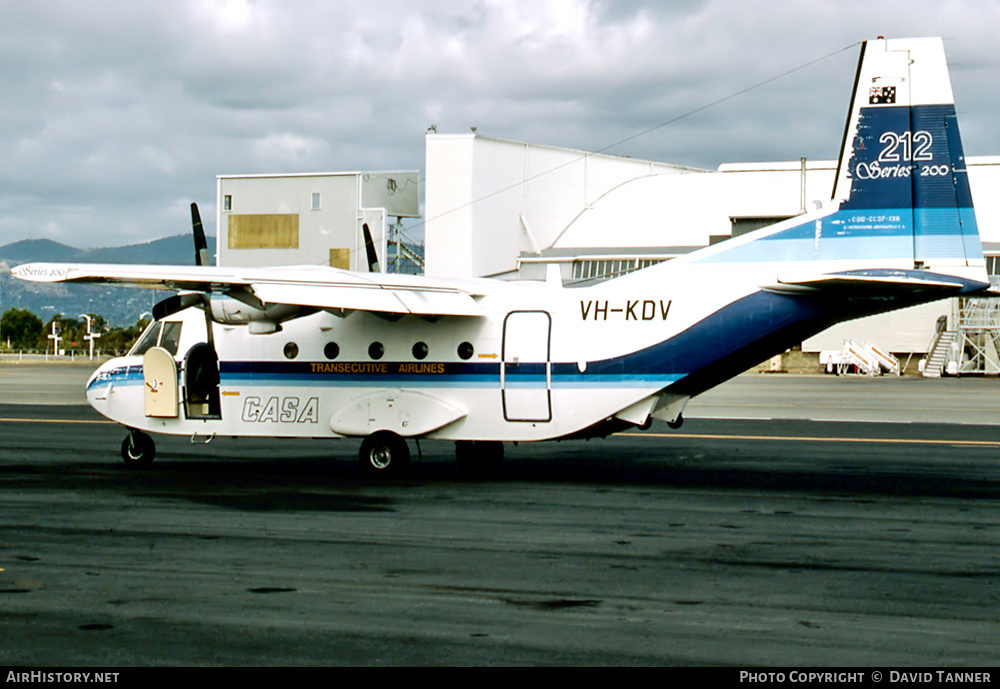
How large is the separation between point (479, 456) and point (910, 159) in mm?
8864

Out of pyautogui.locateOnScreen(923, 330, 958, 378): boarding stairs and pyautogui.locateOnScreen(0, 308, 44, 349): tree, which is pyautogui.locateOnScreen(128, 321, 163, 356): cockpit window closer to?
pyautogui.locateOnScreen(923, 330, 958, 378): boarding stairs

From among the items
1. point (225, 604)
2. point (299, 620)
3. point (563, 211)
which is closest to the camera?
point (299, 620)

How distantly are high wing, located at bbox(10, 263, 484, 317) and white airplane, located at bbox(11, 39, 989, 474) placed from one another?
0.04 metres

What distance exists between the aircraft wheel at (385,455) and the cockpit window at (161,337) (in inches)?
178

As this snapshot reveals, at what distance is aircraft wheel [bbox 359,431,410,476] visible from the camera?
18.1 metres

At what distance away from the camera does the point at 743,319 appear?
643 inches

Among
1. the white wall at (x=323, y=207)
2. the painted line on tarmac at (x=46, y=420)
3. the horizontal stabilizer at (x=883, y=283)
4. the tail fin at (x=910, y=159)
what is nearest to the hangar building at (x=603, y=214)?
the white wall at (x=323, y=207)

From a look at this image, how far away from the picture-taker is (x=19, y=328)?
154m

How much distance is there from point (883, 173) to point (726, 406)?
73.4ft

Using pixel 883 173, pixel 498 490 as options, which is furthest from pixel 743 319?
pixel 498 490

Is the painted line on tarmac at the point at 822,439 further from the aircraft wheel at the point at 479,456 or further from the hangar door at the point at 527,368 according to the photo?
the hangar door at the point at 527,368

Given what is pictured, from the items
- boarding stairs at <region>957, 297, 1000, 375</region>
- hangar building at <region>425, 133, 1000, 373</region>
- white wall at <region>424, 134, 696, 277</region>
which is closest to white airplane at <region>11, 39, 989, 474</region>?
hangar building at <region>425, 133, 1000, 373</region>

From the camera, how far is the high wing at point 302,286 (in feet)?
51.1
